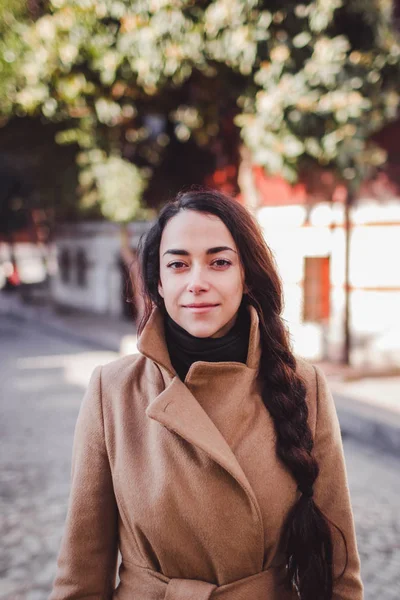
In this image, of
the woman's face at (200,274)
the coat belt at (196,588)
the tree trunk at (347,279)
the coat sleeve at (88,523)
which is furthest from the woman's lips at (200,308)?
the tree trunk at (347,279)

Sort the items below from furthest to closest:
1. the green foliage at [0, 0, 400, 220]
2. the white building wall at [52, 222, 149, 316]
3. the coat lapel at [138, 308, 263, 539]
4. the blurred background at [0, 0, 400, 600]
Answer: the white building wall at [52, 222, 149, 316], the green foliage at [0, 0, 400, 220], the blurred background at [0, 0, 400, 600], the coat lapel at [138, 308, 263, 539]

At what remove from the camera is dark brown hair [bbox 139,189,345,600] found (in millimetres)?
1679

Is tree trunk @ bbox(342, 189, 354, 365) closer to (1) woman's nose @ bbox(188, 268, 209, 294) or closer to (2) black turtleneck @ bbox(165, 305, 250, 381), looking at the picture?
(2) black turtleneck @ bbox(165, 305, 250, 381)

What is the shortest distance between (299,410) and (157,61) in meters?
7.51

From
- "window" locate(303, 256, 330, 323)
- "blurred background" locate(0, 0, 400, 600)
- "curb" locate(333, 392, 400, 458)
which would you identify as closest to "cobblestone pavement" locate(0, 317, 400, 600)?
"blurred background" locate(0, 0, 400, 600)

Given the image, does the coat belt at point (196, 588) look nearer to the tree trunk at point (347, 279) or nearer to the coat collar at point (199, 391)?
the coat collar at point (199, 391)

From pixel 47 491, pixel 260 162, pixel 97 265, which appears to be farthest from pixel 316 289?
pixel 97 265

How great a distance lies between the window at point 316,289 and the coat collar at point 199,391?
10.6 m

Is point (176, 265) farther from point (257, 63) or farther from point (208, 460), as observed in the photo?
point (257, 63)

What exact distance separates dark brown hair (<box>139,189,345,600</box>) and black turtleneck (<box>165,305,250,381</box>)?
10 centimetres

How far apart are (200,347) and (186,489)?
15.1 inches

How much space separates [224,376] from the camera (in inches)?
68.2

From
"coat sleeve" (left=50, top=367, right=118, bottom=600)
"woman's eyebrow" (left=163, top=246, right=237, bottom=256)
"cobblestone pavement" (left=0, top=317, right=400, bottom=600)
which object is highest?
"woman's eyebrow" (left=163, top=246, right=237, bottom=256)

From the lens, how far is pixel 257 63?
8391 mm
